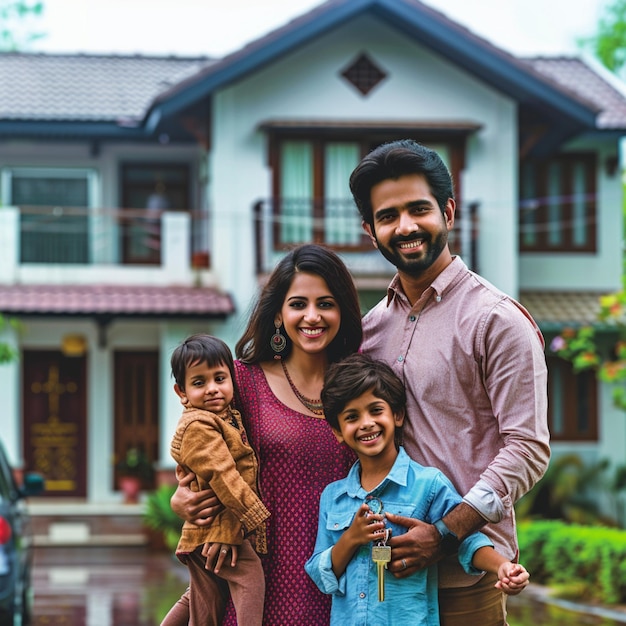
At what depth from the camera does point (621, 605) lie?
11836 millimetres

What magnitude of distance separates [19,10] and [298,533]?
110 ft

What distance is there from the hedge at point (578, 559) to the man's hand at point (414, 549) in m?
8.33

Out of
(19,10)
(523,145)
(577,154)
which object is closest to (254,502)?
(523,145)

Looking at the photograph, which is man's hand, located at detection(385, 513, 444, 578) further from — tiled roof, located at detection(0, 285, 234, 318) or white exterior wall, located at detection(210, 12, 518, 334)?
white exterior wall, located at detection(210, 12, 518, 334)

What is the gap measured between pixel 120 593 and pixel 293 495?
9.63 m

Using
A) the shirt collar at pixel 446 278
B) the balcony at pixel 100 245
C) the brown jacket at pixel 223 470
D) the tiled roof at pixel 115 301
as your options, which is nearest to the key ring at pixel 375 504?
the brown jacket at pixel 223 470

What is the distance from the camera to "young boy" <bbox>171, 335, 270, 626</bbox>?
13.8ft

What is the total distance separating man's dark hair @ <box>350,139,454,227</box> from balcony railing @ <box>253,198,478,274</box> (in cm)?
1304

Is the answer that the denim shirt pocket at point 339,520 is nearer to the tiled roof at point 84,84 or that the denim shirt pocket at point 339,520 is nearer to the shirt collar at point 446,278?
the shirt collar at point 446,278

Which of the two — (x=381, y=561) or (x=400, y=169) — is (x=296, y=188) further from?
(x=381, y=561)

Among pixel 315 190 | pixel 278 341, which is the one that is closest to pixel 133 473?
pixel 315 190

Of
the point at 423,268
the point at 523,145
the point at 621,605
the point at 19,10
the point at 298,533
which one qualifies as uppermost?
the point at 19,10

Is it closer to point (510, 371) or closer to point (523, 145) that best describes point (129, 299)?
point (523, 145)

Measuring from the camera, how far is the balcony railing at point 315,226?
17.2 m
